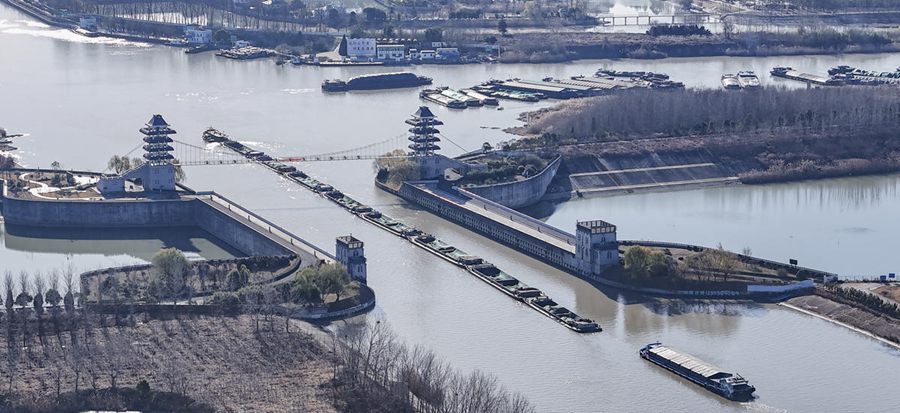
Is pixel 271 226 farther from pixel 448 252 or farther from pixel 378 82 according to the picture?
pixel 378 82

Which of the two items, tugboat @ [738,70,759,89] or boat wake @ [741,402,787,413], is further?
tugboat @ [738,70,759,89]

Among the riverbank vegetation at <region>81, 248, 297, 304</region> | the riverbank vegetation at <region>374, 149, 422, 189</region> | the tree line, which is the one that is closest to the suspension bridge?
the riverbank vegetation at <region>374, 149, 422, 189</region>

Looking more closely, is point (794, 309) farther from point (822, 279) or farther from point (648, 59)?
point (648, 59)

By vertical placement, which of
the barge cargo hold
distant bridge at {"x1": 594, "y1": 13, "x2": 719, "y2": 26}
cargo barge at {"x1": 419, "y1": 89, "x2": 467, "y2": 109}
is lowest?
the barge cargo hold

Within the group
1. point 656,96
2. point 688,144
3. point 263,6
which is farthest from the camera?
point 263,6

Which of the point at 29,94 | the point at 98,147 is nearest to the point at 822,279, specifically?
the point at 98,147

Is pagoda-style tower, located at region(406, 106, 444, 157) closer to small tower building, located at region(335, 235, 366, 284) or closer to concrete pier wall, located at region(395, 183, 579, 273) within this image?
concrete pier wall, located at region(395, 183, 579, 273)
